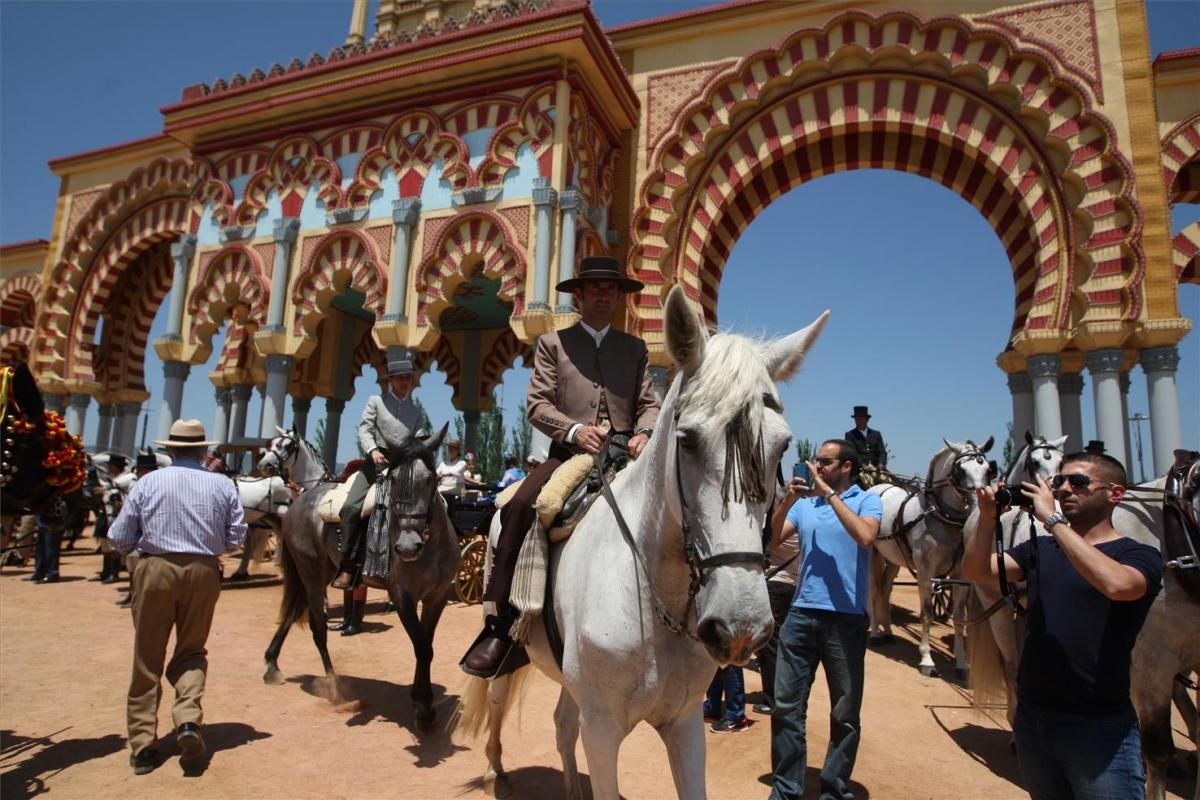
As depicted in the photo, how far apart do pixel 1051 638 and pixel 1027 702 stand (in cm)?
26

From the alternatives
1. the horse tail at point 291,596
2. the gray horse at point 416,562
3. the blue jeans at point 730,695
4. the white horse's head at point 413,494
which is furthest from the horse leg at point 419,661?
the blue jeans at point 730,695

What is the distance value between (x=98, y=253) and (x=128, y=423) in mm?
4588

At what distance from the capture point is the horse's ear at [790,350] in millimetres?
2180

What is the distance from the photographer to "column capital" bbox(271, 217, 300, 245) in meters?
A: 12.4

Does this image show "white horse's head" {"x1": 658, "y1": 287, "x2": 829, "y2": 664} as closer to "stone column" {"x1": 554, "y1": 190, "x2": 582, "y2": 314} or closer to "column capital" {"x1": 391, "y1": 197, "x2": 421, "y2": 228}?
"stone column" {"x1": 554, "y1": 190, "x2": 582, "y2": 314}

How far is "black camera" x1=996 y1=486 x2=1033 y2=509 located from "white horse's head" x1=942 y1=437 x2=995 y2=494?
399 centimetres

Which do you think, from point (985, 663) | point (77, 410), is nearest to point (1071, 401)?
point (985, 663)

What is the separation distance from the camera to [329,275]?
1217 centimetres

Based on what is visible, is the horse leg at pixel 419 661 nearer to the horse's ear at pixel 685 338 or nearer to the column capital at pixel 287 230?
the horse's ear at pixel 685 338

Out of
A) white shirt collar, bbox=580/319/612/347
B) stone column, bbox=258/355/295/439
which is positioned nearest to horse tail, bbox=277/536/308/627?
white shirt collar, bbox=580/319/612/347

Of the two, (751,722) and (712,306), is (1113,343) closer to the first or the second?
(712,306)

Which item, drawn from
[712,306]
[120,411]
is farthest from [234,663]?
[120,411]

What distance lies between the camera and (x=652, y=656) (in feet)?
7.27

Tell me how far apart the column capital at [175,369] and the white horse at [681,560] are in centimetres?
1375
